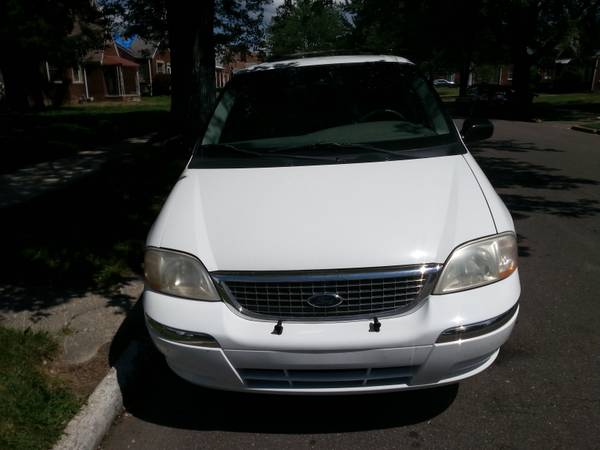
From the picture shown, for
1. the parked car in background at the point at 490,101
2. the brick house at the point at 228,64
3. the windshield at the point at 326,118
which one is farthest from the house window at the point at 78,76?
the windshield at the point at 326,118

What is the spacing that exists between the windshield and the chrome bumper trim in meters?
1.17

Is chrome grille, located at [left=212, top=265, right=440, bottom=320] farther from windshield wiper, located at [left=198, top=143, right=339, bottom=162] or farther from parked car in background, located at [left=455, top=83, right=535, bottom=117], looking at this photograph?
parked car in background, located at [left=455, top=83, right=535, bottom=117]

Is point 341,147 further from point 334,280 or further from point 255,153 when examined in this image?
point 334,280

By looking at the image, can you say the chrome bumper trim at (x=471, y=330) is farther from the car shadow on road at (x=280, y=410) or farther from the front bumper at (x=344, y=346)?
the car shadow on road at (x=280, y=410)

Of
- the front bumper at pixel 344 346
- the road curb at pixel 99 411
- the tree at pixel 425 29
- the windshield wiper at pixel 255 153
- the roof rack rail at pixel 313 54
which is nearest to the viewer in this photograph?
the front bumper at pixel 344 346

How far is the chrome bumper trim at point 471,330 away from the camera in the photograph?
2340 millimetres

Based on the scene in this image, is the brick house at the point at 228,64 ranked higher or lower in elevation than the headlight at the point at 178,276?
higher

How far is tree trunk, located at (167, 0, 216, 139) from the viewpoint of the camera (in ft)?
27.3

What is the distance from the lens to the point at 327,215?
260cm

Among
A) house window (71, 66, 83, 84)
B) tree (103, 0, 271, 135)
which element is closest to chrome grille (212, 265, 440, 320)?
tree (103, 0, 271, 135)

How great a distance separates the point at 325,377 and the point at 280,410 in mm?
638

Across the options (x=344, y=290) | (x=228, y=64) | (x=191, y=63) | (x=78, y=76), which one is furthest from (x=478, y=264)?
(x=78, y=76)

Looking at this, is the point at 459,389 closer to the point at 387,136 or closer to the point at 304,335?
the point at 304,335

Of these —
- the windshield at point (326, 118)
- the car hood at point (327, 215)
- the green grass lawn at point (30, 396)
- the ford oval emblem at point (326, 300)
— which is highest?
the windshield at point (326, 118)
